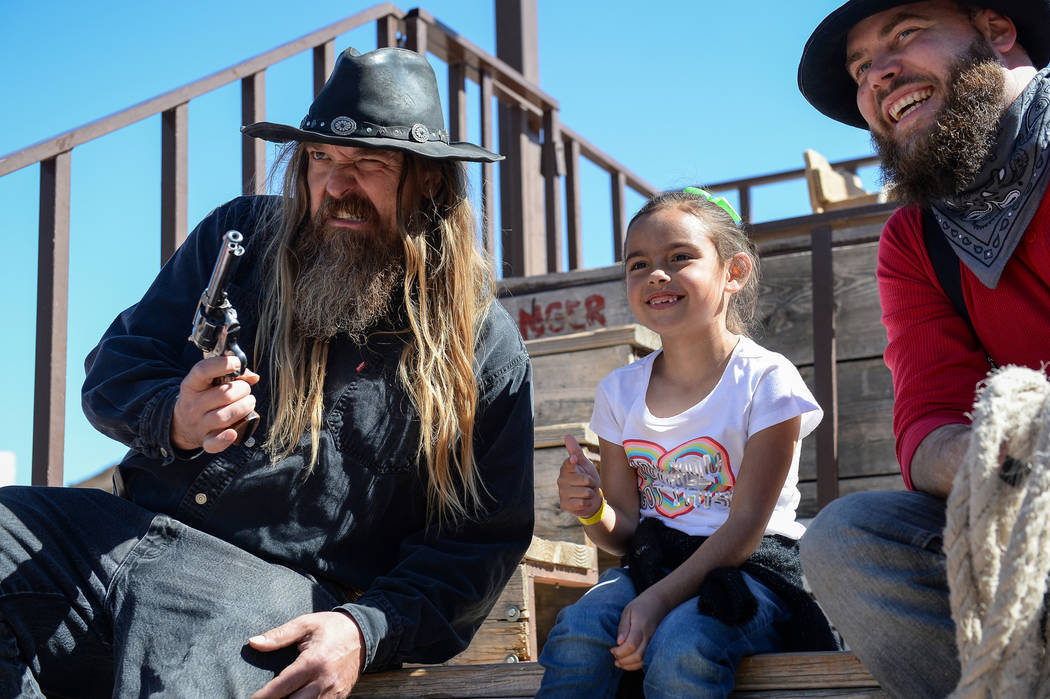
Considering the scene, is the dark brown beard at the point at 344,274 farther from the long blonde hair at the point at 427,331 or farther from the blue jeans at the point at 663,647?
the blue jeans at the point at 663,647

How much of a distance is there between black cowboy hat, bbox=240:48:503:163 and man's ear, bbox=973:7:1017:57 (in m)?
1.10

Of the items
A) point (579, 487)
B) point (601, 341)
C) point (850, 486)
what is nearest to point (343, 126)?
point (579, 487)

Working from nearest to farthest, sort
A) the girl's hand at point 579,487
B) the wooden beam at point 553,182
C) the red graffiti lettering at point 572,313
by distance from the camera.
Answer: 1. the girl's hand at point 579,487
2. the red graffiti lettering at point 572,313
3. the wooden beam at point 553,182

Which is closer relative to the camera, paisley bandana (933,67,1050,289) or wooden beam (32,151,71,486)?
paisley bandana (933,67,1050,289)

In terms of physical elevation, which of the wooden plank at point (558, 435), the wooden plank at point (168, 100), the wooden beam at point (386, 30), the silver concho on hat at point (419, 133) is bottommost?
the wooden plank at point (558, 435)

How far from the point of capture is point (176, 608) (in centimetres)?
205

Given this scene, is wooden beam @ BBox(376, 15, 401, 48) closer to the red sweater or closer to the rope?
the red sweater

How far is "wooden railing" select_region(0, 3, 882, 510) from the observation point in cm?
348

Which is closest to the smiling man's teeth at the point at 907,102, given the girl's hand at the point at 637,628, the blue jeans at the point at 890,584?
the blue jeans at the point at 890,584

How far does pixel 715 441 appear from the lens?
94.3 inches

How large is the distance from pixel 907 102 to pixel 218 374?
153 cm

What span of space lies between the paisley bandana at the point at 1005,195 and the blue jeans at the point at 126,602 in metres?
1.46

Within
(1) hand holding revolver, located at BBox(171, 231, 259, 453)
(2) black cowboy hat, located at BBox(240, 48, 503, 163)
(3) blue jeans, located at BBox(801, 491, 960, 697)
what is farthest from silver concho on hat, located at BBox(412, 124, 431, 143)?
(3) blue jeans, located at BBox(801, 491, 960, 697)

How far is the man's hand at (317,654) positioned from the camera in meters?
2.00
